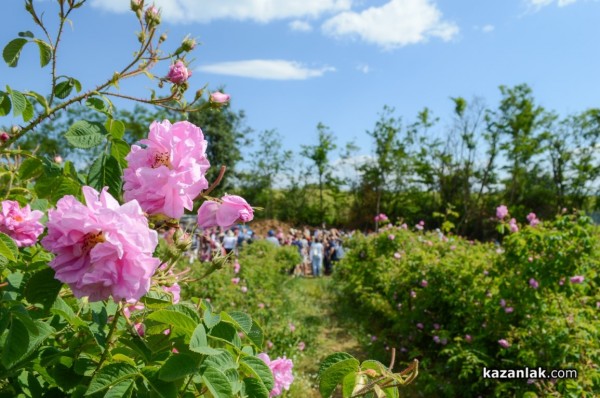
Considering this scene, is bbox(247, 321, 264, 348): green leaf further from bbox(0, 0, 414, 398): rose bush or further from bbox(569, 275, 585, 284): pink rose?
bbox(569, 275, 585, 284): pink rose

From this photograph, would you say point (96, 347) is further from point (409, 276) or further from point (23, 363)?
point (409, 276)

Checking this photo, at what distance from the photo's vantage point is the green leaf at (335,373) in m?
0.91

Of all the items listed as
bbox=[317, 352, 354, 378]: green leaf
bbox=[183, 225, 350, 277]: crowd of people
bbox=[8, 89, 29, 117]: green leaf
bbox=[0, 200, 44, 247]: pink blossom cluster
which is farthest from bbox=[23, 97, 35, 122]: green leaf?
bbox=[183, 225, 350, 277]: crowd of people

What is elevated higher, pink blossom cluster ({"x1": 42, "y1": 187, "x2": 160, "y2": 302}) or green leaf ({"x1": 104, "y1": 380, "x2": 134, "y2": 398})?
pink blossom cluster ({"x1": 42, "y1": 187, "x2": 160, "y2": 302})

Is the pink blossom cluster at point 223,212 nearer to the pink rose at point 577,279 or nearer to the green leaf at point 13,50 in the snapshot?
the green leaf at point 13,50

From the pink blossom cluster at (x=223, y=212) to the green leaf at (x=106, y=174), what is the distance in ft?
0.73

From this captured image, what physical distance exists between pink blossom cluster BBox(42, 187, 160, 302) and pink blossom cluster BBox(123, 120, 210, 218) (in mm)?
106

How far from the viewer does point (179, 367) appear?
79 cm

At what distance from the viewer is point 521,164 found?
1106 inches

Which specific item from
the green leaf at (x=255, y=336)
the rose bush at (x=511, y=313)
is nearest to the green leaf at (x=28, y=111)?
the green leaf at (x=255, y=336)

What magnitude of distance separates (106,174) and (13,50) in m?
0.51

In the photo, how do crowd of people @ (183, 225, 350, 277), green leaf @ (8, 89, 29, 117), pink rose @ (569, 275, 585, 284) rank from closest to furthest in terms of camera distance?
green leaf @ (8, 89, 29, 117)
pink rose @ (569, 275, 585, 284)
crowd of people @ (183, 225, 350, 277)

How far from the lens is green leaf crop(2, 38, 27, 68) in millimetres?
1226

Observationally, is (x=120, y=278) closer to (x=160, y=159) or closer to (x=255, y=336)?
(x=160, y=159)
